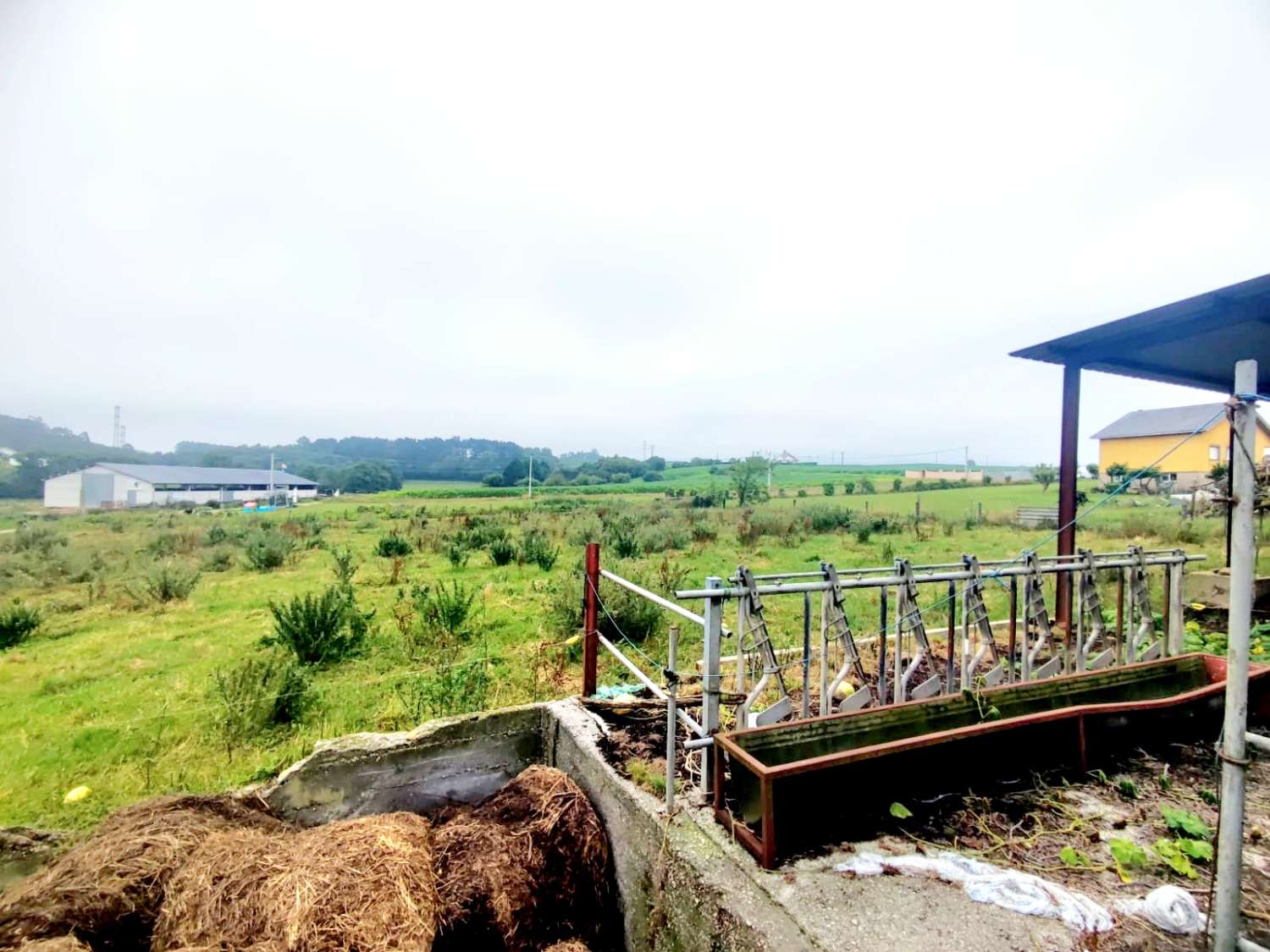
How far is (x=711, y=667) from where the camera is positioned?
2.21 meters

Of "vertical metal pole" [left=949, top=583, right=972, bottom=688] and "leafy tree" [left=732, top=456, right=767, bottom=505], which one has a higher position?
"leafy tree" [left=732, top=456, right=767, bottom=505]

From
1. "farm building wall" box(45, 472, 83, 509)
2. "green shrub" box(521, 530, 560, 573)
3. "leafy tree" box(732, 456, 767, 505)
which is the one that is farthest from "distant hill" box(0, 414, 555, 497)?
"green shrub" box(521, 530, 560, 573)

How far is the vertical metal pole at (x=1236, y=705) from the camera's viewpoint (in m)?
1.34

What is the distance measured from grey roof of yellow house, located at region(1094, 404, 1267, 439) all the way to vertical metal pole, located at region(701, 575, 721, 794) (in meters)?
40.7

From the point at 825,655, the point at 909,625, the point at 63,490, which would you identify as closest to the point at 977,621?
the point at 909,625

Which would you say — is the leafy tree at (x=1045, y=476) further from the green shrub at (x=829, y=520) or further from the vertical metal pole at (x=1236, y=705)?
the vertical metal pole at (x=1236, y=705)

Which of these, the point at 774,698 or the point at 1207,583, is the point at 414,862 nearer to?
the point at 774,698

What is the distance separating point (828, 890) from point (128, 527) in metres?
28.3

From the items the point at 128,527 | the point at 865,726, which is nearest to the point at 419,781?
the point at 865,726

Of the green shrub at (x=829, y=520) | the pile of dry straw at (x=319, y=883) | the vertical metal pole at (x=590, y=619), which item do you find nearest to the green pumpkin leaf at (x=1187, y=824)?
the pile of dry straw at (x=319, y=883)

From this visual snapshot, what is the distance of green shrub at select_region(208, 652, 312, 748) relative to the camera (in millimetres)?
4145

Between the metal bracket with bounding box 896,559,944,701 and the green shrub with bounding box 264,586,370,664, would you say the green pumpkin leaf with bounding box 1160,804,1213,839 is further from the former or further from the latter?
the green shrub with bounding box 264,586,370,664

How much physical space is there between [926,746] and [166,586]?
11.0 m

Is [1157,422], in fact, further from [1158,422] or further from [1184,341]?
[1184,341]
